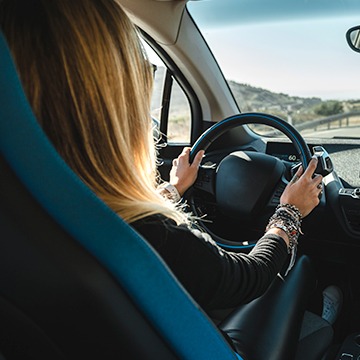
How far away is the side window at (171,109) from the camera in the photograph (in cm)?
270

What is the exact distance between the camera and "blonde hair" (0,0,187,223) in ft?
2.56

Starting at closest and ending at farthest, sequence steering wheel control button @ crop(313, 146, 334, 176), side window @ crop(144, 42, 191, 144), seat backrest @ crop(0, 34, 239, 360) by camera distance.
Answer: seat backrest @ crop(0, 34, 239, 360) → steering wheel control button @ crop(313, 146, 334, 176) → side window @ crop(144, 42, 191, 144)

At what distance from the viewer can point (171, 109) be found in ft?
9.16

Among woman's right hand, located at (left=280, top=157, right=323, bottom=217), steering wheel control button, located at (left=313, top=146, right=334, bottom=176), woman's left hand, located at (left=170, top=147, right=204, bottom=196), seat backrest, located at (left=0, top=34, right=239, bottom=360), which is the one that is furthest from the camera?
woman's left hand, located at (left=170, top=147, right=204, bottom=196)

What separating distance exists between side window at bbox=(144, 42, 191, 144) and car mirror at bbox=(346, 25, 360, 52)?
916mm

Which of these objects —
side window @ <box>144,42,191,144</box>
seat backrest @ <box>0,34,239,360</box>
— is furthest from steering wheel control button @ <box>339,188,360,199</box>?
seat backrest @ <box>0,34,239,360</box>

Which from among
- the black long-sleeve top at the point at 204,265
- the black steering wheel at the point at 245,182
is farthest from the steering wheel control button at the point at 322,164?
the black long-sleeve top at the point at 204,265

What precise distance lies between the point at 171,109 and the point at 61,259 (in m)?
2.19

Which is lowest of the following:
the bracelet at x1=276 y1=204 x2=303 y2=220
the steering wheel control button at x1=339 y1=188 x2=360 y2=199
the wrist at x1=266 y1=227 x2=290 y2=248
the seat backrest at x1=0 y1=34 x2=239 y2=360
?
the seat backrest at x1=0 y1=34 x2=239 y2=360

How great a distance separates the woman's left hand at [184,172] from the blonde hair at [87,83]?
0.81m

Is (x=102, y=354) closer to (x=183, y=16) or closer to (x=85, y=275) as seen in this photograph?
(x=85, y=275)

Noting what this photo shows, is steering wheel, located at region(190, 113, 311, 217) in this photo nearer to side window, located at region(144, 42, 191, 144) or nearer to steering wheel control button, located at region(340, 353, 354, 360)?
steering wheel control button, located at region(340, 353, 354, 360)

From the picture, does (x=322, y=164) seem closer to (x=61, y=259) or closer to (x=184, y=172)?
(x=184, y=172)

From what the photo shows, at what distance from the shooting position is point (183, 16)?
242 centimetres
